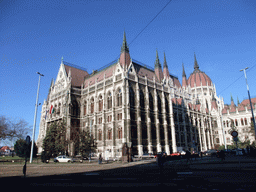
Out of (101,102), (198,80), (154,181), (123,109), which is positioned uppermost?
(198,80)

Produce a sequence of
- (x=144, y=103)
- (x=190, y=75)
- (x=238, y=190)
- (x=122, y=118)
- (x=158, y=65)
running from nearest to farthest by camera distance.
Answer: (x=238, y=190), (x=122, y=118), (x=144, y=103), (x=158, y=65), (x=190, y=75)

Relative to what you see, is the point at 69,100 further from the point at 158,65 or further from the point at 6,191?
the point at 6,191

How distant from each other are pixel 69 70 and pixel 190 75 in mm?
72848

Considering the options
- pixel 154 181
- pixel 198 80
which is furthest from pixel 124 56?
pixel 198 80

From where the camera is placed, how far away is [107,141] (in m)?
45.0

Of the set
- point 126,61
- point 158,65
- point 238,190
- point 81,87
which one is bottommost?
point 238,190

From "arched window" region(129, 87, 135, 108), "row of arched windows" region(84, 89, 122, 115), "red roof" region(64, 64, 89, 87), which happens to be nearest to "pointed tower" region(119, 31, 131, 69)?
"arched window" region(129, 87, 135, 108)

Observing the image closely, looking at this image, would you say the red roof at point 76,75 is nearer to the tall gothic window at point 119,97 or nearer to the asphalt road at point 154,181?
the tall gothic window at point 119,97

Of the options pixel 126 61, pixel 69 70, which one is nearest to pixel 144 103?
pixel 126 61

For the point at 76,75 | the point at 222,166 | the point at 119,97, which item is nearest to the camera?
the point at 222,166

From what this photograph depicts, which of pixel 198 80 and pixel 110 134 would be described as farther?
pixel 198 80

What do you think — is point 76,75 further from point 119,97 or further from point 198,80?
point 198,80

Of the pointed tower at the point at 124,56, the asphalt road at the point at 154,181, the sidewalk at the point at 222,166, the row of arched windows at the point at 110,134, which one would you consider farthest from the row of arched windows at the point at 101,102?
the asphalt road at the point at 154,181

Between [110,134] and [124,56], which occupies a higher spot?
[124,56]
